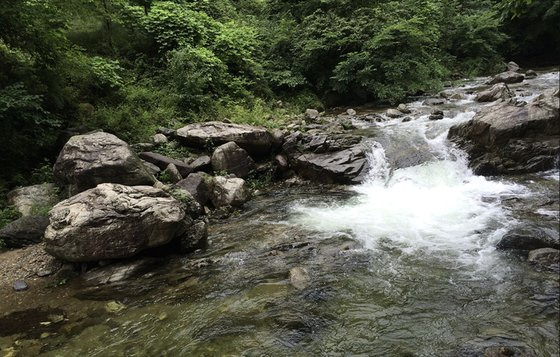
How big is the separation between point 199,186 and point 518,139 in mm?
7857

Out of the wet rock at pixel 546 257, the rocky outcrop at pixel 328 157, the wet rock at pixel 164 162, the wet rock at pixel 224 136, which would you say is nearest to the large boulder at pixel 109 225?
the wet rock at pixel 164 162

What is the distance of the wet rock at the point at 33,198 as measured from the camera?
Answer: 8.07 m

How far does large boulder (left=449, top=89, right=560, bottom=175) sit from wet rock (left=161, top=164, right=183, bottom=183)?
7.52 meters

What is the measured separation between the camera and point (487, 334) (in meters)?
4.37

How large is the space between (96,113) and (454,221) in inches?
372

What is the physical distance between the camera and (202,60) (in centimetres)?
1415

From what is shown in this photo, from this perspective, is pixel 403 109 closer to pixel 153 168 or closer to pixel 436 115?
pixel 436 115

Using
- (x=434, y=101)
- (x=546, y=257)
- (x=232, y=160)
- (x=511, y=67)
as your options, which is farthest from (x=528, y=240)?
(x=511, y=67)

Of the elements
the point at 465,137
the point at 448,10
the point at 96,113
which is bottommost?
the point at 465,137

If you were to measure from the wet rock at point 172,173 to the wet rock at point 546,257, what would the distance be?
748 cm

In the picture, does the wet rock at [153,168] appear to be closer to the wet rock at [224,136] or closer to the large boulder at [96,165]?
the large boulder at [96,165]

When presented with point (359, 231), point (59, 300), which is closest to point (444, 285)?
point (359, 231)

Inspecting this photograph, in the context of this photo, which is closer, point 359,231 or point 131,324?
point 131,324

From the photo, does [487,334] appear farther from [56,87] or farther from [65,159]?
[56,87]
